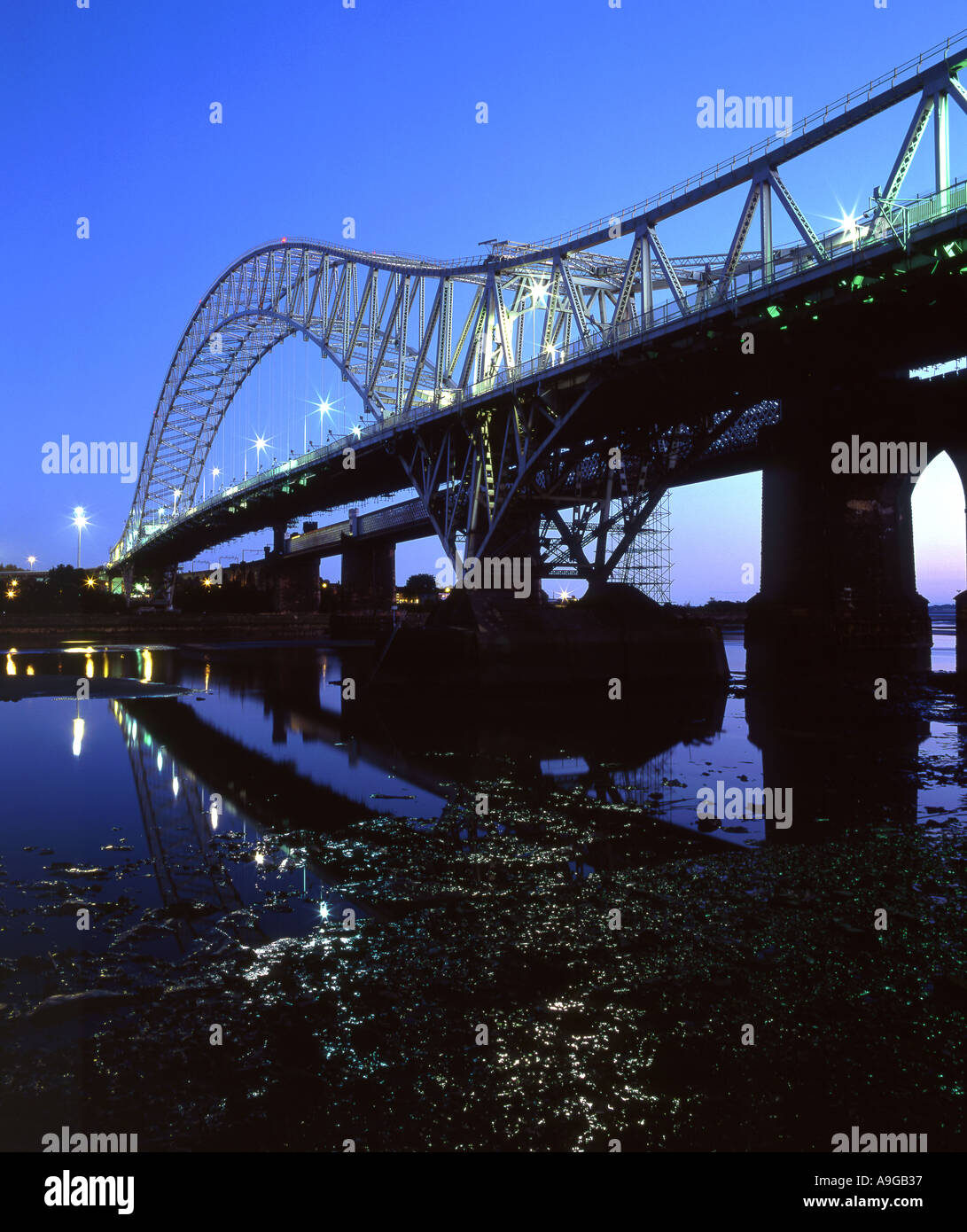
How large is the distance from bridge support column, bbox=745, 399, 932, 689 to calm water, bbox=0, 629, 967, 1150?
46.5 ft

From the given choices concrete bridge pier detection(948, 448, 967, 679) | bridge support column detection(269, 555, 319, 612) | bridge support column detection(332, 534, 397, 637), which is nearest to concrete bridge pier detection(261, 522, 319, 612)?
bridge support column detection(269, 555, 319, 612)

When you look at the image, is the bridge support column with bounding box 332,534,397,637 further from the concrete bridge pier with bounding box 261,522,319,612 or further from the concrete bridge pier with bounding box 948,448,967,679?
the concrete bridge pier with bounding box 948,448,967,679

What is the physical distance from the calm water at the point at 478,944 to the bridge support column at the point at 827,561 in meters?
14.2

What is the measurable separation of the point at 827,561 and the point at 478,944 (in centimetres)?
2300

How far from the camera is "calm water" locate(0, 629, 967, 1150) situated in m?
3.07

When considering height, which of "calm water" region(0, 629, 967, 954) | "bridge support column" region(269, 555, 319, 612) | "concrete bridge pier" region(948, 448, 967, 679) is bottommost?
"calm water" region(0, 629, 967, 954)

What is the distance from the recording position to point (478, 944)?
4637 mm

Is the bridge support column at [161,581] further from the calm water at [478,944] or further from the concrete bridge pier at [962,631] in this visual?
the calm water at [478,944]

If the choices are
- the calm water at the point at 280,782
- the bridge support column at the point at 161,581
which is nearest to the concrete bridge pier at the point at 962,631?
the calm water at the point at 280,782

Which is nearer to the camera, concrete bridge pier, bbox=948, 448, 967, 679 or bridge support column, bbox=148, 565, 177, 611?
concrete bridge pier, bbox=948, 448, 967, 679

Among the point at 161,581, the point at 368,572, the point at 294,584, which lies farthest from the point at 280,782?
the point at 161,581

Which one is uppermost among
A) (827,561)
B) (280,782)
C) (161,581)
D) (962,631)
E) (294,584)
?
(161,581)

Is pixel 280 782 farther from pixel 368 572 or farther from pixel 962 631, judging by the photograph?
pixel 368 572
